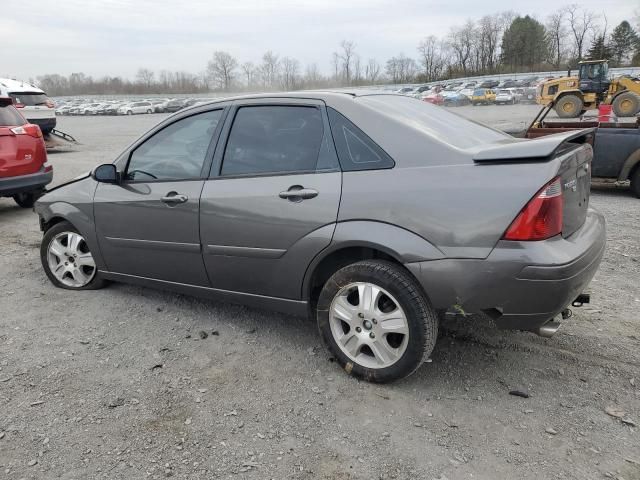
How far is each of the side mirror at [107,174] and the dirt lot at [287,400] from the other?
40.3 inches

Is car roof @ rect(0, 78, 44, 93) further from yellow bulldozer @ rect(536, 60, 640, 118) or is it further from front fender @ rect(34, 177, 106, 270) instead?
yellow bulldozer @ rect(536, 60, 640, 118)

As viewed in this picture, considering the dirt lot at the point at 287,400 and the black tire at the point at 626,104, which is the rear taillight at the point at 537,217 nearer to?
the dirt lot at the point at 287,400

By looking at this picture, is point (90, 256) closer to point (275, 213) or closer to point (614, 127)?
point (275, 213)

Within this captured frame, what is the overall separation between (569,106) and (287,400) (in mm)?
24800

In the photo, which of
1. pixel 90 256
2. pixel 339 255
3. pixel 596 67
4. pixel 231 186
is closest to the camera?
pixel 339 255

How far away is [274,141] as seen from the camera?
3.32m

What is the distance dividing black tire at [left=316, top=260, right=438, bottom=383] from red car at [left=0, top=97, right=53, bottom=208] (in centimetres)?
593

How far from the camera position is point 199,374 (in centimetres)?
321

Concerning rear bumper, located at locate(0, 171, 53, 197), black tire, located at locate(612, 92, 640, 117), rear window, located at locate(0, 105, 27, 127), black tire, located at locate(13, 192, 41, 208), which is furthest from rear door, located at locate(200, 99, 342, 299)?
black tire, located at locate(612, 92, 640, 117)

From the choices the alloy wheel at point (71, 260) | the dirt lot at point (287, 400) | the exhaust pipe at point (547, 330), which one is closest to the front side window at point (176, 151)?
the alloy wheel at point (71, 260)

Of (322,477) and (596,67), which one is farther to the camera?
(596,67)

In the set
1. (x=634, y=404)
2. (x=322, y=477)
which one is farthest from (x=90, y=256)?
(x=634, y=404)

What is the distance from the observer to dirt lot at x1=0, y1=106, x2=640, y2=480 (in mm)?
2426

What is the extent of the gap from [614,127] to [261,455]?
7.89m
